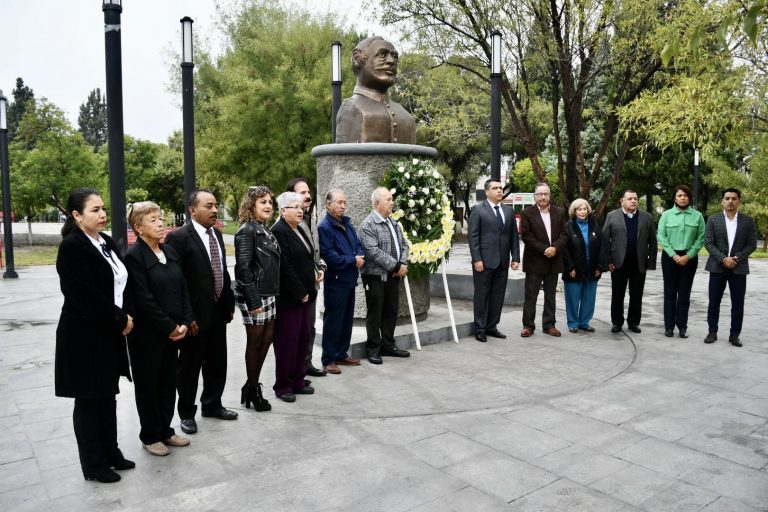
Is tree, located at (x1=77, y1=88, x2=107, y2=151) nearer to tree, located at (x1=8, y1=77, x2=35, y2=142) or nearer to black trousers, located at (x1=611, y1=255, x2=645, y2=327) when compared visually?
tree, located at (x1=8, y1=77, x2=35, y2=142)

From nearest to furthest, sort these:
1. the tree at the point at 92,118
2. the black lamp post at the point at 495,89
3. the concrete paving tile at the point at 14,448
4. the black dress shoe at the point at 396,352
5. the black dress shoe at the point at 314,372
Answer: the concrete paving tile at the point at 14,448, the black dress shoe at the point at 314,372, the black dress shoe at the point at 396,352, the black lamp post at the point at 495,89, the tree at the point at 92,118

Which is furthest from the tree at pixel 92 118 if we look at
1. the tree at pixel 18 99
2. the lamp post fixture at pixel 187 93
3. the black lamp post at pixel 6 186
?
the lamp post fixture at pixel 187 93

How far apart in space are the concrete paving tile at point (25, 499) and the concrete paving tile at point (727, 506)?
3831 mm

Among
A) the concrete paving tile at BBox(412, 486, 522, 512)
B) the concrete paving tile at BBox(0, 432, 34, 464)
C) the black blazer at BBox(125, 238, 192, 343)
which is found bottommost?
the concrete paving tile at BBox(0, 432, 34, 464)

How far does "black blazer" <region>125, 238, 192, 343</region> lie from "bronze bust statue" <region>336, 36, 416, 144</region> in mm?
4182

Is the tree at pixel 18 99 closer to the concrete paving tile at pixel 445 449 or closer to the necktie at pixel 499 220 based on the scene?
the necktie at pixel 499 220

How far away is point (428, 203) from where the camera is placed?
761cm

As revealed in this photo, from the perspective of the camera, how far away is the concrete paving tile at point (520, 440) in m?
4.33

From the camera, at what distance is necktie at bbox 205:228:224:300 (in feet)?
15.5

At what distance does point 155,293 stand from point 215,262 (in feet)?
2.12

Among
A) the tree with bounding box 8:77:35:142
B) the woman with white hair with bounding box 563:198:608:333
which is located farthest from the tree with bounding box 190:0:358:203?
the tree with bounding box 8:77:35:142

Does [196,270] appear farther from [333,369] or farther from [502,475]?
[502,475]

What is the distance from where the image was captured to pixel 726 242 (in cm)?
784

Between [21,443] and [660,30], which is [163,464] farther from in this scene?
[660,30]
